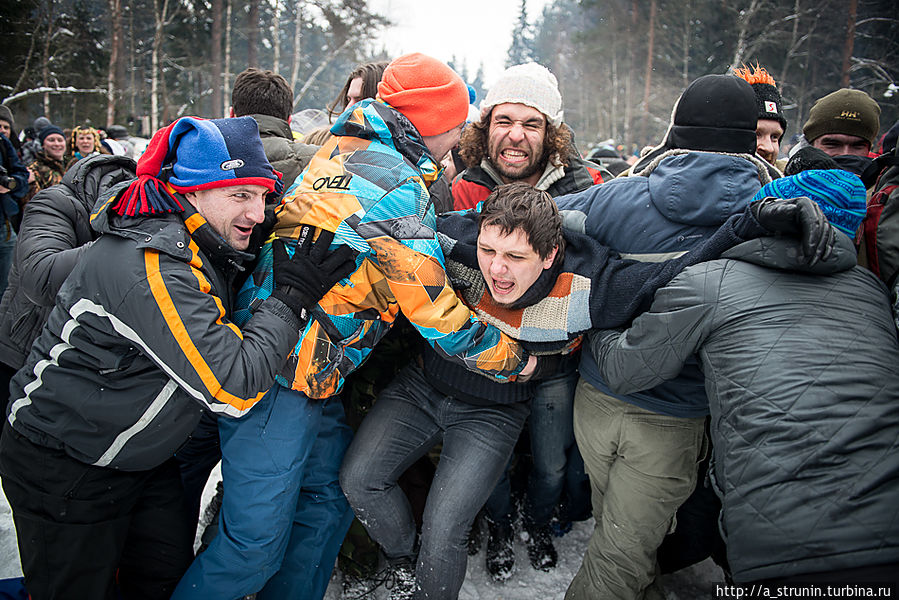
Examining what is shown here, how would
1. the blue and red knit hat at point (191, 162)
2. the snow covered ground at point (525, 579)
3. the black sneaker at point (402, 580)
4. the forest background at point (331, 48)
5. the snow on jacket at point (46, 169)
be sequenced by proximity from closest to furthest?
the blue and red knit hat at point (191, 162)
the black sneaker at point (402, 580)
the snow covered ground at point (525, 579)
the snow on jacket at point (46, 169)
the forest background at point (331, 48)

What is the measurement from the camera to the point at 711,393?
6.15ft

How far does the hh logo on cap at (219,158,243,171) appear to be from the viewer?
6.37 feet

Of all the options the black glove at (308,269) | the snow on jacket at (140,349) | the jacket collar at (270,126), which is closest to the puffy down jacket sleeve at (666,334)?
the black glove at (308,269)

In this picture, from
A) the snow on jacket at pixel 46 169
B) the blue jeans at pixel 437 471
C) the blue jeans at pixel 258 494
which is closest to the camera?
the blue jeans at pixel 258 494

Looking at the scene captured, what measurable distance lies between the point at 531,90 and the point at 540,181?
1.87 feet

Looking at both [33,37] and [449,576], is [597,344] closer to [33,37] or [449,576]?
[449,576]

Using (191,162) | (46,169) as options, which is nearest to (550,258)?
(191,162)

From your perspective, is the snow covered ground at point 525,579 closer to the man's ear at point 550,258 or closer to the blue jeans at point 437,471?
the blue jeans at point 437,471

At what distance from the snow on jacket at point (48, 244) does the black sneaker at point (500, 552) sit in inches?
103

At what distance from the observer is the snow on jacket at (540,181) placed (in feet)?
11.0

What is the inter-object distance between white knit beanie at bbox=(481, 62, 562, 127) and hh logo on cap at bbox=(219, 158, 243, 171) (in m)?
Result: 1.91

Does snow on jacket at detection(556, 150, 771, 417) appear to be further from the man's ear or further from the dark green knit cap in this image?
the dark green knit cap

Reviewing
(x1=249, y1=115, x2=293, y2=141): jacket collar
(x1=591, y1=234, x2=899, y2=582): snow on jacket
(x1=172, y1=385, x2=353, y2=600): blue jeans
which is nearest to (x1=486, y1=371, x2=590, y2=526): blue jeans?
(x1=591, y1=234, x2=899, y2=582): snow on jacket

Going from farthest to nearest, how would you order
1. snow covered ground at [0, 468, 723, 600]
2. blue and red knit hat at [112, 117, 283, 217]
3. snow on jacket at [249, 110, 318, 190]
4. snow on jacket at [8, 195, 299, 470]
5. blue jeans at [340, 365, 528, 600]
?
1. snow on jacket at [249, 110, 318, 190]
2. snow covered ground at [0, 468, 723, 600]
3. blue jeans at [340, 365, 528, 600]
4. blue and red knit hat at [112, 117, 283, 217]
5. snow on jacket at [8, 195, 299, 470]
